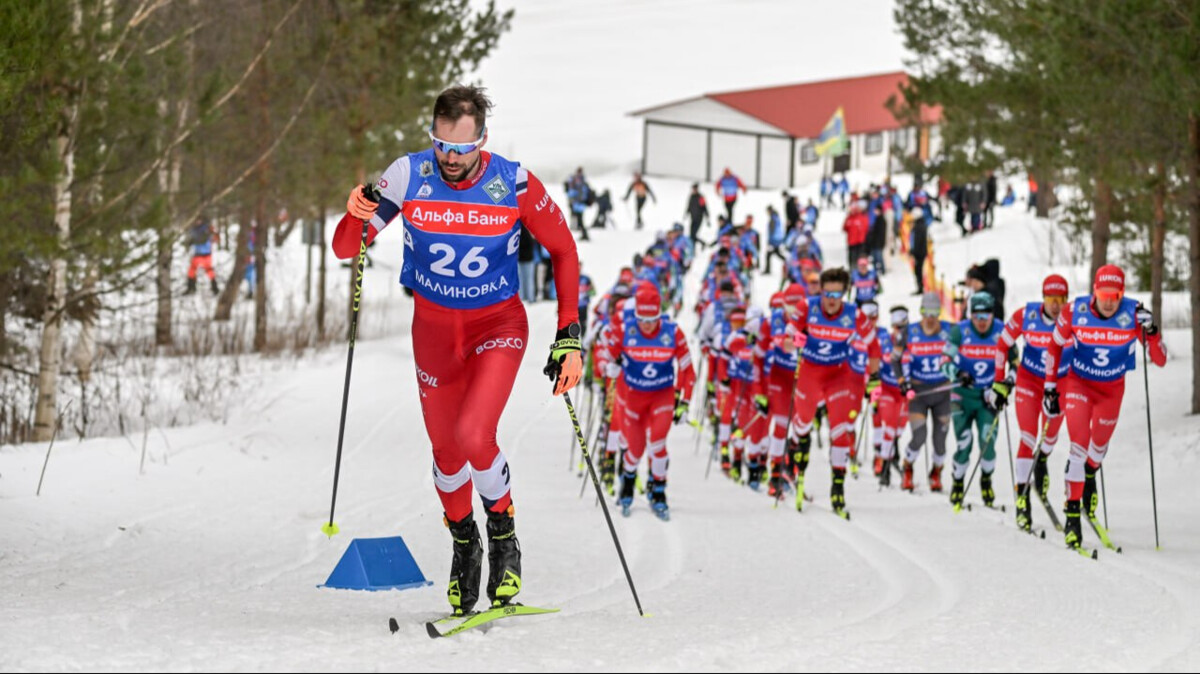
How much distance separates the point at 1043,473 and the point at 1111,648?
673 cm

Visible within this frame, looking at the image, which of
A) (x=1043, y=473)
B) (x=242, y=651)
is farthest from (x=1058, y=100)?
(x=242, y=651)

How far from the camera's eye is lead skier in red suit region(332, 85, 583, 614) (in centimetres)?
603

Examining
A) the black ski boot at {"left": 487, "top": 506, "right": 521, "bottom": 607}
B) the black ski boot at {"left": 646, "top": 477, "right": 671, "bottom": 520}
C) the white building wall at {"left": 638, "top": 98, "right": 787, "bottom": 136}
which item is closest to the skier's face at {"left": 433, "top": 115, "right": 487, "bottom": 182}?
the black ski boot at {"left": 487, "top": 506, "right": 521, "bottom": 607}

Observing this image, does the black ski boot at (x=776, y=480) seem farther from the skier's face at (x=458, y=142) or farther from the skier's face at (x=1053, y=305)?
the skier's face at (x=458, y=142)

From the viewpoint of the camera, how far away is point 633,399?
12.4 meters

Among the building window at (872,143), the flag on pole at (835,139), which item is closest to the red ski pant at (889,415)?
the flag on pole at (835,139)

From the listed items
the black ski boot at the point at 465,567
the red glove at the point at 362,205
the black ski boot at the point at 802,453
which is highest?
the red glove at the point at 362,205

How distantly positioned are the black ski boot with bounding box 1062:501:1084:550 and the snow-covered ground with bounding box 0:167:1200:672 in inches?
10.0

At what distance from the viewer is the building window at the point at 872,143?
66188 mm

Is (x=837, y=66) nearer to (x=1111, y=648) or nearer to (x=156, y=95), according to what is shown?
(x=156, y=95)

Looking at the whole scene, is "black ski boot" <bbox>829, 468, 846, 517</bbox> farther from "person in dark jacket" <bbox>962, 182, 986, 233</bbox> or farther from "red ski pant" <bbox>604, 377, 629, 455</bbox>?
"person in dark jacket" <bbox>962, 182, 986, 233</bbox>

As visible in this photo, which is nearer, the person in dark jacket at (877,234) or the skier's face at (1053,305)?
the skier's face at (1053,305)

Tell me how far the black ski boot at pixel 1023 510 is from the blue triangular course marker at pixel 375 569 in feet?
19.1

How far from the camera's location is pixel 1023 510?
11.3 metres
